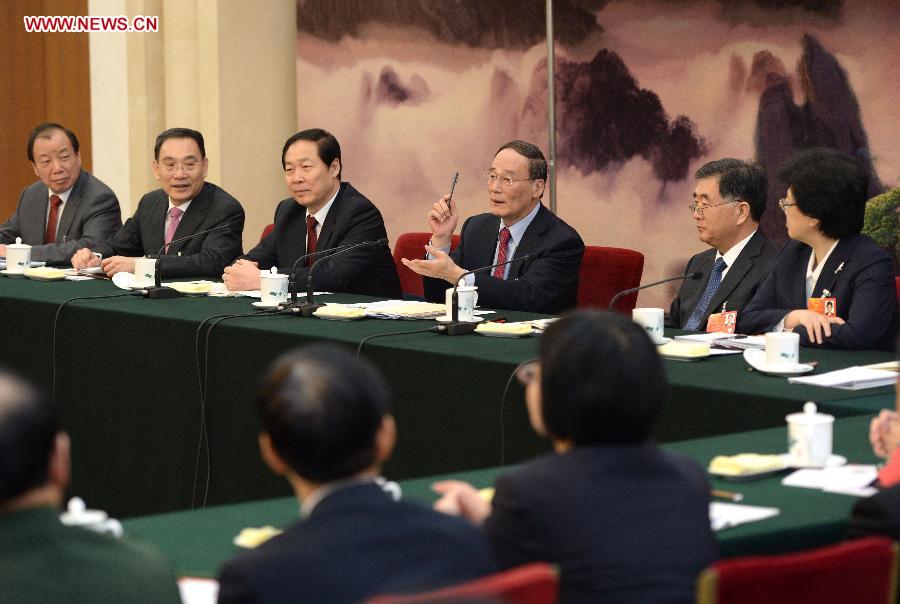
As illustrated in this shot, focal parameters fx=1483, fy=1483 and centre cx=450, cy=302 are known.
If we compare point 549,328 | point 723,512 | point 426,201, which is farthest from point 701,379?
point 426,201

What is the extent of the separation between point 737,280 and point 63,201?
346 centimetres

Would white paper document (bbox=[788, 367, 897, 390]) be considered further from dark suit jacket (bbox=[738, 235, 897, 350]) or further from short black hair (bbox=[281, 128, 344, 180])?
short black hair (bbox=[281, 128, 344, 180])

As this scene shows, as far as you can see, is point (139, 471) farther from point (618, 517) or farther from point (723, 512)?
point (618, 517)

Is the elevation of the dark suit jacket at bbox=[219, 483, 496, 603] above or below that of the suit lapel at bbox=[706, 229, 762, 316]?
below

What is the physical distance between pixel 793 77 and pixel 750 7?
0.37 m

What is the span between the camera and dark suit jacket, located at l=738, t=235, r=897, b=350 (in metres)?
3.94

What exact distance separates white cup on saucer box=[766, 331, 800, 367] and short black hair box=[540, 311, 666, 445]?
164 cm

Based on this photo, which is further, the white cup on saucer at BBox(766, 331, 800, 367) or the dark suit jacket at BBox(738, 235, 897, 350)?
the dark suit jacket at BBox(738, 235, 897, 350)

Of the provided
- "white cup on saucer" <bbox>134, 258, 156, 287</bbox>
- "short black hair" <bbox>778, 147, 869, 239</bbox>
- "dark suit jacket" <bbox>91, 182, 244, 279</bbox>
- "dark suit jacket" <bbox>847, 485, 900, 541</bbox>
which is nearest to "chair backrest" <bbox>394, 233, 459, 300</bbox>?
"dark suit jacket" <bbox>91, 182, 244, 279</bbox>

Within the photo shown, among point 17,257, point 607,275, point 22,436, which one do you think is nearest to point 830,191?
point 607,275

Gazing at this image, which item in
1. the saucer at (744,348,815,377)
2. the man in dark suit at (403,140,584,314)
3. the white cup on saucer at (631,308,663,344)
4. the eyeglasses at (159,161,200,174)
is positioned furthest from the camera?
the eyeglasses at (159,161,200,174)

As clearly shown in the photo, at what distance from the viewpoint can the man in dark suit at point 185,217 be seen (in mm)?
5887

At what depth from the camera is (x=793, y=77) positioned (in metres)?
6.03

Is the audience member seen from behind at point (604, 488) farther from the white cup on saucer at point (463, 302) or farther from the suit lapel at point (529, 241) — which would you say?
the suit lapel at point (529, 241)
